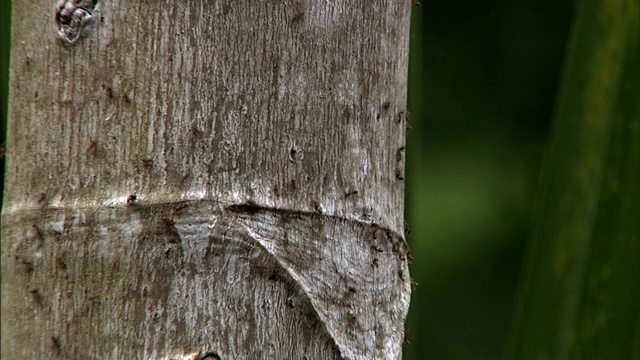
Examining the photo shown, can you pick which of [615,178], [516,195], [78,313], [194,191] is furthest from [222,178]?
[516,195]

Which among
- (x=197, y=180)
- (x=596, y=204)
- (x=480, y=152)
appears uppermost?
(x=197, y=180)

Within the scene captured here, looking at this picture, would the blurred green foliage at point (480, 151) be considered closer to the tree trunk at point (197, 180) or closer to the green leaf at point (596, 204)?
the green leaf at point (596, 204)

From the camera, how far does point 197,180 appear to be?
49cm

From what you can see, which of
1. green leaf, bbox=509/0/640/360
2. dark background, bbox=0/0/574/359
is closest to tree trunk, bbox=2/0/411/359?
green leaf, bbox=509/0/640/360

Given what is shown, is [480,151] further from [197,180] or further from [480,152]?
[197,180]

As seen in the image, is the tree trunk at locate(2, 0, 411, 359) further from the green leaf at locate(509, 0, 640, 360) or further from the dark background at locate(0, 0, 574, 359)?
the dark background at locate(0, 0, 574, 359)

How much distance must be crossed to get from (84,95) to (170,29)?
0.07m

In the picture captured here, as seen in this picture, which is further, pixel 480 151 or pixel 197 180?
pixel 480 151

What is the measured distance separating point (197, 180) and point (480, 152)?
1849 mm

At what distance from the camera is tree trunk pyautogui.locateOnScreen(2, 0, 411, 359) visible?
50 cm

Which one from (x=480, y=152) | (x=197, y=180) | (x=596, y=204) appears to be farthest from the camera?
(x=480, y=152)

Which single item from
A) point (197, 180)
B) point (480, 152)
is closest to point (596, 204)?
point (197, 180)

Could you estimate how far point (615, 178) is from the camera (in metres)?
1.02

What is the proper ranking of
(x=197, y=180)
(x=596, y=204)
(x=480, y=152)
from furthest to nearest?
(x=480, y=152), (x=596, y=204), (x=197, y=180)
